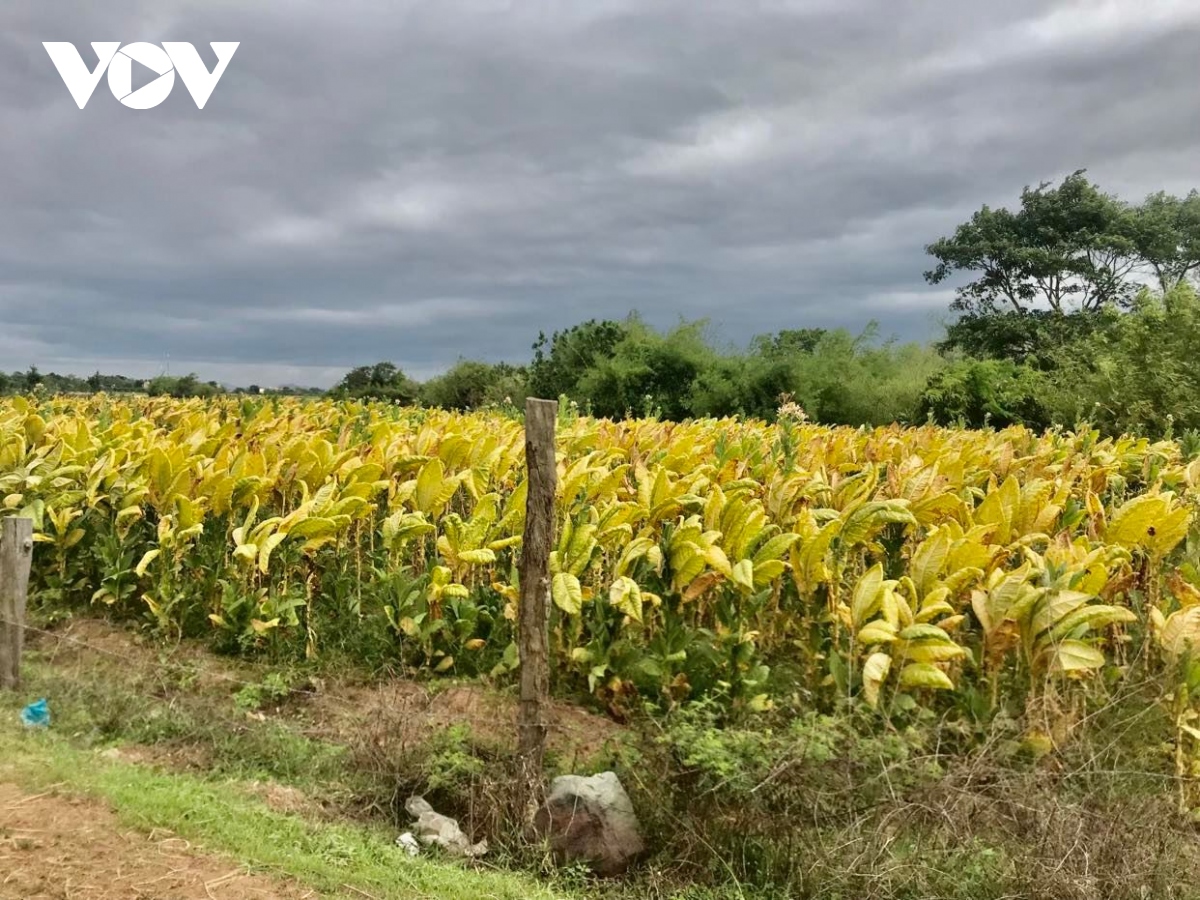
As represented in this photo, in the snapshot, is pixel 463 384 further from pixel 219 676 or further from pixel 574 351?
pixel 219 676

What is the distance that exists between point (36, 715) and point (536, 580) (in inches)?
97.0

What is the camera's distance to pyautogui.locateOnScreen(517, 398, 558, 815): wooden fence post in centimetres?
343

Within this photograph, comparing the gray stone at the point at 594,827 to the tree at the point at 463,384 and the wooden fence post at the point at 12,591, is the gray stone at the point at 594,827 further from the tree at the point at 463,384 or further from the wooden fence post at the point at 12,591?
the tree at the point at 463,384

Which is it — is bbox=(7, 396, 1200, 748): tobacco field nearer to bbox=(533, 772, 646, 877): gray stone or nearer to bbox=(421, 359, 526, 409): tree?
bbox=(533, 772, 646, 877): gray stone

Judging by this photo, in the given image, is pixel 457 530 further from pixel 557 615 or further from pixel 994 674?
pixel 994 674

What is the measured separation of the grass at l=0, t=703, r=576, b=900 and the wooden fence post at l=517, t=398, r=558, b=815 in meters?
0.47

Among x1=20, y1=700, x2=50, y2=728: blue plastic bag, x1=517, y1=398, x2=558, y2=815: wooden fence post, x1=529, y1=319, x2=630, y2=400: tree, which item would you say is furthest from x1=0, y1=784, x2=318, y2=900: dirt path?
x1=529, y1=319, x2=630, y2=400: tree

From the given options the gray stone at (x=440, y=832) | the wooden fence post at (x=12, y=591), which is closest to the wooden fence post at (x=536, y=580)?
the gray stone at (x=440, y=832)

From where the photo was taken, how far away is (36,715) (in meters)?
4.35

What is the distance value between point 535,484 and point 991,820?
1.77 metres

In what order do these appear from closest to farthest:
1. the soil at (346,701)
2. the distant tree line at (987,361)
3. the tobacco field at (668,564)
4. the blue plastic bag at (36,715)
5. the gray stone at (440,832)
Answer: the gray stone at (440,832) → the tobacco field at (668,564) → the soil at (346,701) → the blue plastic bag at (36,715) → the distant tree line at (987,361)

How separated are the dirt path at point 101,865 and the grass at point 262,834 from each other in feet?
0.23

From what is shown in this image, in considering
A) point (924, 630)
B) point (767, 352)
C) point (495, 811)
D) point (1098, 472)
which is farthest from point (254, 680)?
point (767, 352)

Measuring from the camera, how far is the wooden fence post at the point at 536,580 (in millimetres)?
3434
